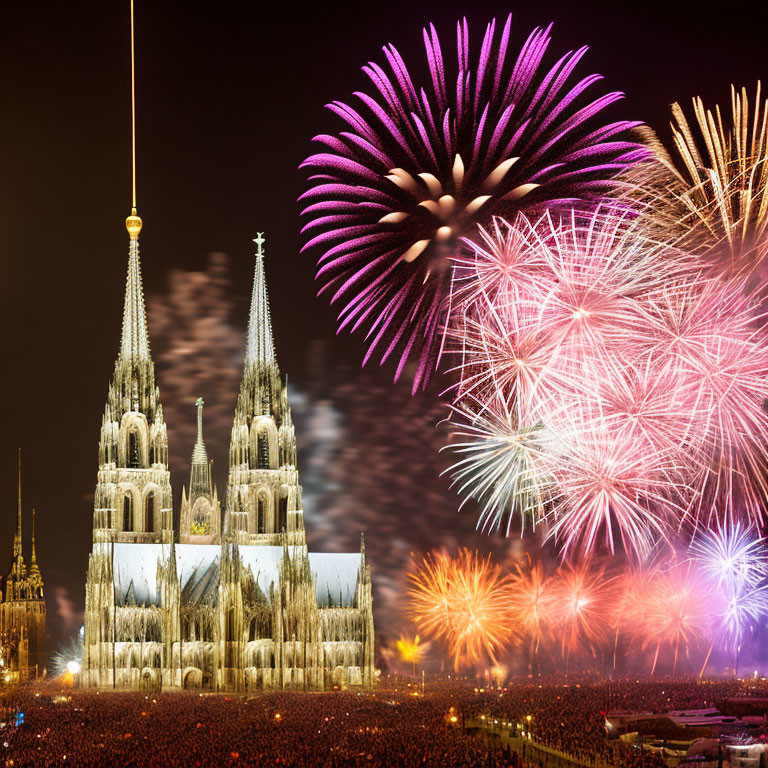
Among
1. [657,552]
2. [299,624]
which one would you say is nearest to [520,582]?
[657,552]

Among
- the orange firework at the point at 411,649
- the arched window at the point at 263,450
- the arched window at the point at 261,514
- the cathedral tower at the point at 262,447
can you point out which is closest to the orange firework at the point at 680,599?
the orange firework at the point at 411,649

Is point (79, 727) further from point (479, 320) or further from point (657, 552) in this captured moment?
point (657, 552)

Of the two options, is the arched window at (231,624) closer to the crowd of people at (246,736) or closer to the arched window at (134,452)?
the arched window at (134,452)

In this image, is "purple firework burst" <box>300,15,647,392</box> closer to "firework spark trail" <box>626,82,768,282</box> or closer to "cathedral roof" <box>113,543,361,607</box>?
"firework spark trail" <box>626,82,768,282</box>

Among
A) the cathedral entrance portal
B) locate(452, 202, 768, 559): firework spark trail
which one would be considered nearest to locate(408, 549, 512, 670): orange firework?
the cathedral entrance portal

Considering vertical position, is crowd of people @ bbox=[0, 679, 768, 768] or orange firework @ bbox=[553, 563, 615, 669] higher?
orange firework @ bbox=[553, 563, 615, 669]

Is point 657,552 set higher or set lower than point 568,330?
lower
